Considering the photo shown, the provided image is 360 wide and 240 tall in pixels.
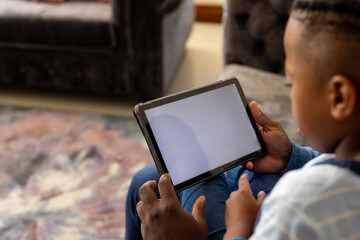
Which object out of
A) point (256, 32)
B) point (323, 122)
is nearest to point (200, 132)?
point (323, 122)

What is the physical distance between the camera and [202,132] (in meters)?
0.71

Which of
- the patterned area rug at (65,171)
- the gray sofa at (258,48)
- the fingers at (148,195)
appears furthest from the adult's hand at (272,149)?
the patterned area rug at (65,171)

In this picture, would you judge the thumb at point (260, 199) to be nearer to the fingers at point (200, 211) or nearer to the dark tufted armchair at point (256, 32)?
the fingers at point (200, 211)

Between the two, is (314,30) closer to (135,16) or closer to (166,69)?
(135,16)

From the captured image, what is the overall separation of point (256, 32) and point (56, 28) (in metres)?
0.90

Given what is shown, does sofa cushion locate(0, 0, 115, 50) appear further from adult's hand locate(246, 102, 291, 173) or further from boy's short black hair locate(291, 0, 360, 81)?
boy's short black hair locate(291, 0, 360, 81)

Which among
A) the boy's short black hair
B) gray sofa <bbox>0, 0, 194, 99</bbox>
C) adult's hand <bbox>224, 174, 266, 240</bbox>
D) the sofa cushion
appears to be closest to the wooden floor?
gray sofa <bbox>0, 0, 194, 99</bbox>

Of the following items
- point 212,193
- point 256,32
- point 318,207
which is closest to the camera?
point 318,207

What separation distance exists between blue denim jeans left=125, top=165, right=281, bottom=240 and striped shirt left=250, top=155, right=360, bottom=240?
23 cm

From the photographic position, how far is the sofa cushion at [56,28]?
5.36 feet

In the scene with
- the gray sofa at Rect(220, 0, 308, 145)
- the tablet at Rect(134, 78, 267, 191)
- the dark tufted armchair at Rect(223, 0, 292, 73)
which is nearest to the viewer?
the tablet at Rect(134, 78, 267, 191)

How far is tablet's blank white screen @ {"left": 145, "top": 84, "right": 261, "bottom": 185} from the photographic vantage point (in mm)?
669

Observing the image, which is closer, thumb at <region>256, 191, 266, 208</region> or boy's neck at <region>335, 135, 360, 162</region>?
boy's neck at <region>335, 135, 360, 162</region>

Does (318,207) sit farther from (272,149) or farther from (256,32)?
(256,32)
